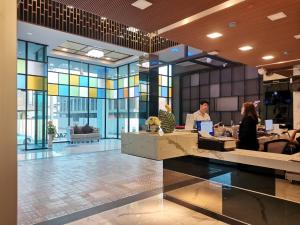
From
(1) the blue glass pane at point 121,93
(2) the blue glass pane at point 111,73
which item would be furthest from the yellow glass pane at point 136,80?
(2) the blue glass pane at point 111,73

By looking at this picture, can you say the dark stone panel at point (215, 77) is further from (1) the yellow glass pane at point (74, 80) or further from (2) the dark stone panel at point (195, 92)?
(1) the yellow glass pane at point (74, 80)

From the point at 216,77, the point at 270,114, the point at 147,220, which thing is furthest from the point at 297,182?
the point at 216,77

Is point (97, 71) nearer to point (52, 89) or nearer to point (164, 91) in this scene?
point (52, 89)

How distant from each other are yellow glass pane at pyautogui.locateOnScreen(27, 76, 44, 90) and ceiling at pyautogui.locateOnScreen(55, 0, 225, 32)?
7.53m

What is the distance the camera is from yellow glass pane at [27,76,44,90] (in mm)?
9711

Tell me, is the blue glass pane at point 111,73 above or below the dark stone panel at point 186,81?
above

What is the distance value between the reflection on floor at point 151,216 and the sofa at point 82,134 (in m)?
8.88

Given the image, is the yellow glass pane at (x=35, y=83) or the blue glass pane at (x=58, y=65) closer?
the yellow glass pane at (x=35, y=83)

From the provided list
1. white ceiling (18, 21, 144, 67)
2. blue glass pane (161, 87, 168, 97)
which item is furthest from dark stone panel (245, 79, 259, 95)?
white ceiling (18, 21, 144, 67)

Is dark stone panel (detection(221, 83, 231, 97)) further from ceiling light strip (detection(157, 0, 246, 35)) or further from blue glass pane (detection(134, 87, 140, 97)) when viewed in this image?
ceiling light strip (detection(157, 0, 246, 35))

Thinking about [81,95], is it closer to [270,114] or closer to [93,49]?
[93,49]

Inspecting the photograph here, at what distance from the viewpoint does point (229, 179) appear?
9.62 ft

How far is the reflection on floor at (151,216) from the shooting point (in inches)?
122

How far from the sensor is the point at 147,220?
317 centimetres
